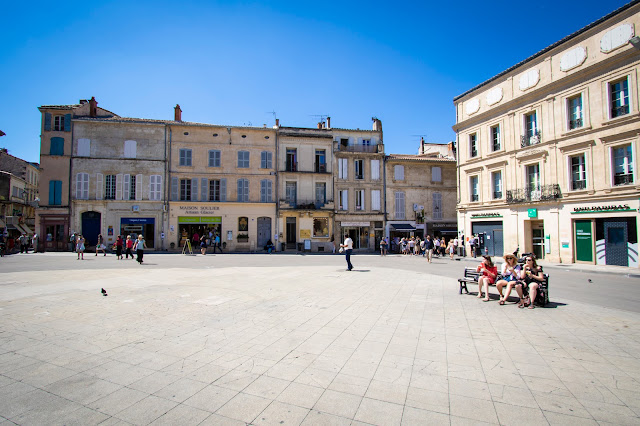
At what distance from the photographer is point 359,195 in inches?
1276

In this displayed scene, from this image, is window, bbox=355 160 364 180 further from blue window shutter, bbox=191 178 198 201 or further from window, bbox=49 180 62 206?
window, bbox=49 180 62 206

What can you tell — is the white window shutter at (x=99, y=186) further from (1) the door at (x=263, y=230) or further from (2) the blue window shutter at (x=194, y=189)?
(1) the door at (x=263, y=230)

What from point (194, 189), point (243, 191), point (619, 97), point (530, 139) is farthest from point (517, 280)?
point (194, 189)

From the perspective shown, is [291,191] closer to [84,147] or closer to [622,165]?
[84,147]

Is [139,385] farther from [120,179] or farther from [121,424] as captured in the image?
[120,179]

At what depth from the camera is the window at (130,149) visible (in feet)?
93.3

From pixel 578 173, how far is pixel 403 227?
15.3m

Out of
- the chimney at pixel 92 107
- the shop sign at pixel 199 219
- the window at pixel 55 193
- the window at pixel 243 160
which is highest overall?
the chimney at pixel 92 107

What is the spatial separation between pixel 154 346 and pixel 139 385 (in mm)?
1167

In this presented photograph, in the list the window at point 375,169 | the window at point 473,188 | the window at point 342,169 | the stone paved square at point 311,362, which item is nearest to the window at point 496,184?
the window at point 473,188

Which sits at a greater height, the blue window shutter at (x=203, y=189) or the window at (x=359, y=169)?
the window at (x=359, y=169)

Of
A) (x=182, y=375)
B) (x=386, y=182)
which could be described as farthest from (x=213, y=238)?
(x=182, y=375)

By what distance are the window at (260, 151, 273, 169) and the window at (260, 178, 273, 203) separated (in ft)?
4.38

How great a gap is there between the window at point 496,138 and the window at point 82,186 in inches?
1268
